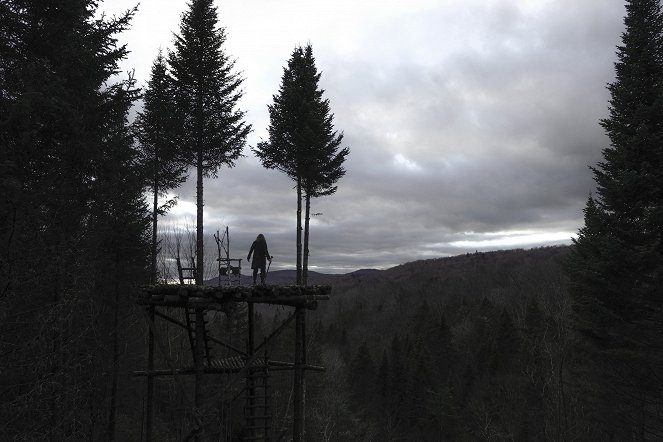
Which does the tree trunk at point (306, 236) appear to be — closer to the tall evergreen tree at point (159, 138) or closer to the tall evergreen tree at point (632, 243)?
the tall evergreen tree at point (159, 138)

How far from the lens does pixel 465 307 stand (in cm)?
6756

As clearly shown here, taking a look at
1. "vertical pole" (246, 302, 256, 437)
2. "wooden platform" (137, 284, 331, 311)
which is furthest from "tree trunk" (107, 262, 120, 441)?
"wooden platform" (137, 284, 331, 311)

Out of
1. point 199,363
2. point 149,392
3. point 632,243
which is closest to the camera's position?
point 199,363

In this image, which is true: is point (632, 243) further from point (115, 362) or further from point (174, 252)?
point (174, 252)

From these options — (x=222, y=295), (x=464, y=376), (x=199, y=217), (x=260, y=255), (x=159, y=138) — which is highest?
(x=159, y=138)

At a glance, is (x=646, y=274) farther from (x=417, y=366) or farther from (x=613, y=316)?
(x=417, y=366)

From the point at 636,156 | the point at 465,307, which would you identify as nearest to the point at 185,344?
the point at 636,156

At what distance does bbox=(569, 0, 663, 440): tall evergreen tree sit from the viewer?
16.4 metres

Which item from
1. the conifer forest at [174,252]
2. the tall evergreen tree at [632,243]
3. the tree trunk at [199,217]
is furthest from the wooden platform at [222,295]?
the tall evergreen tree at [632,243]

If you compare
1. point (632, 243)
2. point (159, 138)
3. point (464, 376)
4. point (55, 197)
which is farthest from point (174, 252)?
point (464, 376)

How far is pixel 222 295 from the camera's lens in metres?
9.82

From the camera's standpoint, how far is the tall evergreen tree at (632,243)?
645 inches

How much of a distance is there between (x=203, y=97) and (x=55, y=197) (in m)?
12.5

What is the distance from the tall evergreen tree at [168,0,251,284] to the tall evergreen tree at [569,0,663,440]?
16236 millimetres
